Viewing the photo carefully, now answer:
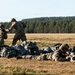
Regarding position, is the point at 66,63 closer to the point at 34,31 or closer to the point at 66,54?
the point at 66,54

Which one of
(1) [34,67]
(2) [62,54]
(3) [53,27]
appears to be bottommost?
(3) [53,27]

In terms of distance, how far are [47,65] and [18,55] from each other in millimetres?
4056

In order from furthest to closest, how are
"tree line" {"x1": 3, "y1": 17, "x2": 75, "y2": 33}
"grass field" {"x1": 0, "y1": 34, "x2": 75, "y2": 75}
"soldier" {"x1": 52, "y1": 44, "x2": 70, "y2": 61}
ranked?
"tree line" {"x1": 3, "y1": 17, "x2": 75, "y2": 33}, "soldier" {"x1": 52, "y1": 44, "x2": 70, "y2": 61}, "grass field" {"x1": 0, "y1": 34, "x2": 75, "y2": 75}

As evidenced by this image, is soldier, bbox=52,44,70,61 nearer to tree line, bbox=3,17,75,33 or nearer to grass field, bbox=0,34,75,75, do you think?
grass field, bbox=0,34,75,75

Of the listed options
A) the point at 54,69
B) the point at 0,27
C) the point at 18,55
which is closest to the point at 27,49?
the point at 18,55

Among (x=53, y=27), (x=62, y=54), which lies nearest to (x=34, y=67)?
(x=62, y=54)

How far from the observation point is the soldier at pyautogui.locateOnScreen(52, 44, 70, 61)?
2025 cm

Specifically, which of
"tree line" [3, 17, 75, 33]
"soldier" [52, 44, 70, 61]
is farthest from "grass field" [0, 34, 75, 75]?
"tree line" [3, 17, 75, 33]

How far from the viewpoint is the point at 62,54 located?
67.5ft

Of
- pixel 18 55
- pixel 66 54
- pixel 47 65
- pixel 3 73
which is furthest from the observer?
pixel 18 55

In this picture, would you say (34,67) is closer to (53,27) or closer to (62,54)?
(62,54)

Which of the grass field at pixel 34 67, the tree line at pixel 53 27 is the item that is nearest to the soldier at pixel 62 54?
the grass field at pixel 34 67

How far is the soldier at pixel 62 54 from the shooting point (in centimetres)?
2025

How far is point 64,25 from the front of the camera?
144250 mm
